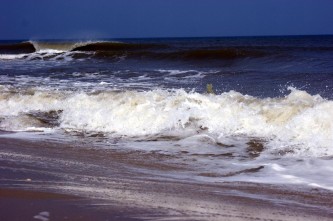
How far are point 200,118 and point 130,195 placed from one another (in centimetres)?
385

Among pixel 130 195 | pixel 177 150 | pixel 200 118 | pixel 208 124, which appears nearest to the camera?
pixel 130 195

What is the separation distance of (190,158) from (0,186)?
224 cm

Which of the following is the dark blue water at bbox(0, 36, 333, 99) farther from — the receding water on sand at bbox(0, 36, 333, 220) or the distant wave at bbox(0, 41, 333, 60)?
the receding water on sand at bbox(0, 36, 333, 220)

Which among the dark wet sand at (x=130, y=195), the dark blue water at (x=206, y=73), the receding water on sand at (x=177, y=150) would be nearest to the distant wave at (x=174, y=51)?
the dark blue water at (x=206, y=73)

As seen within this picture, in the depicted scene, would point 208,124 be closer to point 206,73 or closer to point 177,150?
point 177,150

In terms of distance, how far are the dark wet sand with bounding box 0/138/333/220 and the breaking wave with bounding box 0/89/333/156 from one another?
1.75m

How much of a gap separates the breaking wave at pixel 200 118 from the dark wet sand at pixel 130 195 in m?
1.75

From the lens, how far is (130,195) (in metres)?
3.86

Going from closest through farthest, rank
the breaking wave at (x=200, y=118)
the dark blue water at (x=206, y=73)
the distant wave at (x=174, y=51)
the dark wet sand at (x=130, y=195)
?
the dark wet sand at (x=130, y=195) < the breaking wave at (x=200, y=118) < the dark blue water at (x=206, y=73) < the distant wave at (x=174, y=51)

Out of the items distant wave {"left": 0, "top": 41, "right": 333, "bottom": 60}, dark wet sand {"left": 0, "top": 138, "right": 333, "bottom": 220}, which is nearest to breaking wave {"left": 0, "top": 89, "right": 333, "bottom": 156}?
dark wet sand {"left": 0, "top": 138, "right": 333, "bottom": 220}

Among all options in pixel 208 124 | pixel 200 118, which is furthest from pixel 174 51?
pixel 208 124

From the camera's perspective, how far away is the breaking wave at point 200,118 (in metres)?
6.40

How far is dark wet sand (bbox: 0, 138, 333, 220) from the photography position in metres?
3.38

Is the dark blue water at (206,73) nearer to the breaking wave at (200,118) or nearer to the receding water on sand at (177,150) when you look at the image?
the receding water on sand at (177,150)
